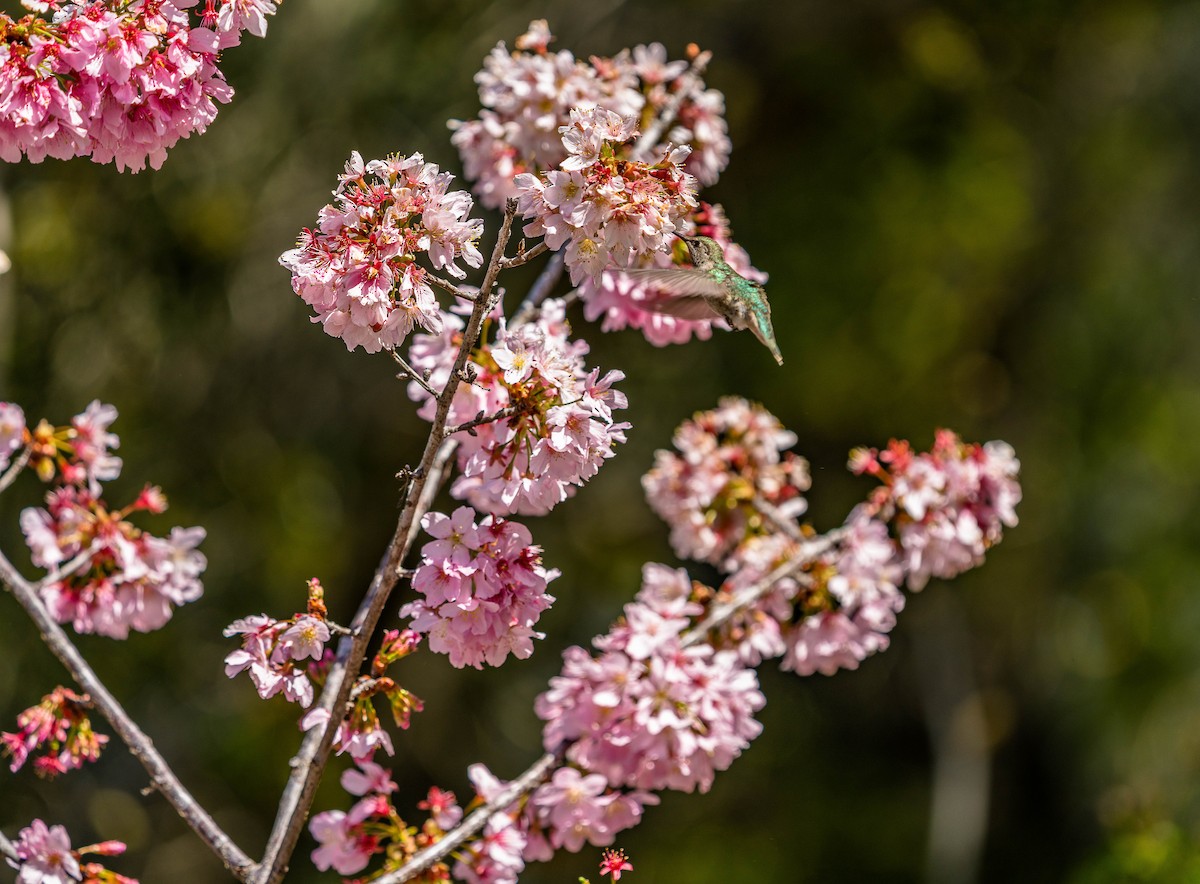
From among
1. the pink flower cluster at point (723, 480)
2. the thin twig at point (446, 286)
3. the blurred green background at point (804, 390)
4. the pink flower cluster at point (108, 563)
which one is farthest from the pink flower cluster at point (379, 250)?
the blurred green background at point (804, 390)

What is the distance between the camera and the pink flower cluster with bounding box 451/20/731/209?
5.21ft

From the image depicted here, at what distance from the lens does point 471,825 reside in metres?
1.32

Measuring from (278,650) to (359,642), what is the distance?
9 centimetres

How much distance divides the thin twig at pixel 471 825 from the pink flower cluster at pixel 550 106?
784 mm

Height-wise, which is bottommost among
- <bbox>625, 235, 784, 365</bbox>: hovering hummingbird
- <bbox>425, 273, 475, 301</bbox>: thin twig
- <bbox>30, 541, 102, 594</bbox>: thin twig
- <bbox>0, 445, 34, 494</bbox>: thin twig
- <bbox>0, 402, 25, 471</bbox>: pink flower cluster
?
<bbox>30, 541, 102, 594</bbox>: thin twig

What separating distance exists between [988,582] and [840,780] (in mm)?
1059

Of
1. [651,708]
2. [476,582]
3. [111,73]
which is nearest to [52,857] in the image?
[476,582]

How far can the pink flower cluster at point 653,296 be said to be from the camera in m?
1.42

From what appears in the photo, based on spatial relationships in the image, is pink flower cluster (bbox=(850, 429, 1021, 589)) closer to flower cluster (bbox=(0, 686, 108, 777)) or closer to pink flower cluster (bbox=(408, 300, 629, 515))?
pink flower cluster (bbox=(408, 300, 629, 515))

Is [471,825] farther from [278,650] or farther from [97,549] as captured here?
[97,549]

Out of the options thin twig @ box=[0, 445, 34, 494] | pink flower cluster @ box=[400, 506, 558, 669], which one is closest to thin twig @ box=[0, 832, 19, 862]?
thin twig @ box=[0, 445, 34, 494]

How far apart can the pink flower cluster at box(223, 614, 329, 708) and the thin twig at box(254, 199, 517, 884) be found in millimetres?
35

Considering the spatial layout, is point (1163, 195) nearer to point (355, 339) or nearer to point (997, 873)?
point (997, 873)

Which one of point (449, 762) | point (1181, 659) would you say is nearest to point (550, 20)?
point (449, 762)
